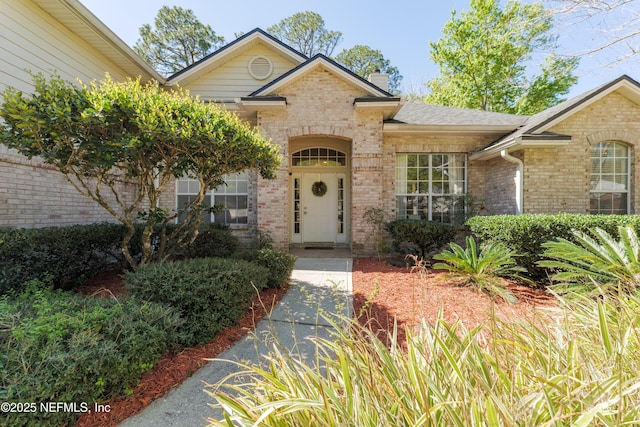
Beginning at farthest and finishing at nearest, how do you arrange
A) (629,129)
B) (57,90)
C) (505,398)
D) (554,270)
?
(629,129) < (554,270) < (57,90) < (505,398)

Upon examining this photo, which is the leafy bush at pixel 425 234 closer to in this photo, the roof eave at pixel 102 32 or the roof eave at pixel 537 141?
the roof eave at pixel 537 141

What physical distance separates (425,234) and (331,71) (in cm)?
492

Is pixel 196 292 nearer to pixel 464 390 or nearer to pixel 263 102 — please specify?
pixel 464 390

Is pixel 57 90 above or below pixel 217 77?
below

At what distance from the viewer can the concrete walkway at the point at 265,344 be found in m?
2.08

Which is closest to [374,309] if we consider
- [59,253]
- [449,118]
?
[59,253]

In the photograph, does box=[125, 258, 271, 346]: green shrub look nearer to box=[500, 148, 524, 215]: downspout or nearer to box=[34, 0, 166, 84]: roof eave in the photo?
box=[34, 0, 166, 84]: roof eave

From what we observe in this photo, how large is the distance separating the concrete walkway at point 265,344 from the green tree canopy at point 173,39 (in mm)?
20064

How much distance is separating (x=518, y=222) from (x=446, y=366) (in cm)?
494

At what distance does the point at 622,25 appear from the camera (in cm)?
631

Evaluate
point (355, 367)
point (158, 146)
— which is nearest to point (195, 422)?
point (355, 367)

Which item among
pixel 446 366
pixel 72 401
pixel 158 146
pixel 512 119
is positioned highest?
pixel 512 119

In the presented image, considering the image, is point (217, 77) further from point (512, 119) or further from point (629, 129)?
point (629, 129)

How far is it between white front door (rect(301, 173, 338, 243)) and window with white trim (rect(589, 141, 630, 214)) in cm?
706
